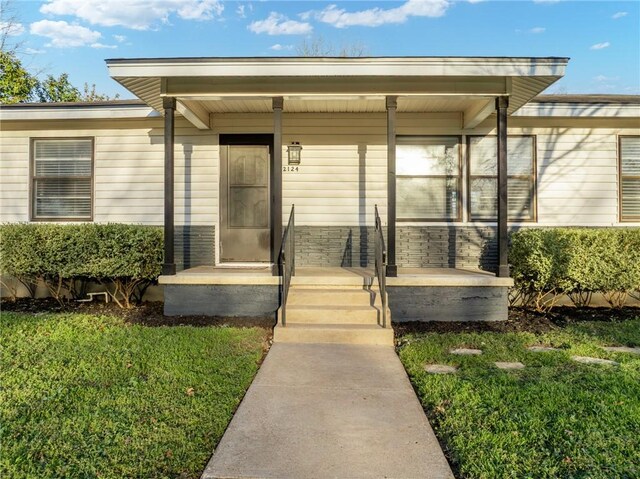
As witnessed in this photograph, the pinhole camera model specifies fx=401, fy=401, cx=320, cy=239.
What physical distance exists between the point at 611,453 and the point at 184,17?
37.2 feet

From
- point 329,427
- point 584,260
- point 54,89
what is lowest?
point 329,427

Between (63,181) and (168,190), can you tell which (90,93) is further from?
(168,190)

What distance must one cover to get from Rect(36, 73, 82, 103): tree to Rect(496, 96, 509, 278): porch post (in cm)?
2249

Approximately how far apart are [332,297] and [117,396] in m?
2.65

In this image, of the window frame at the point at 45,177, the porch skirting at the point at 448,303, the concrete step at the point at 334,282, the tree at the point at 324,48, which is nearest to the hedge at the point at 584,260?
the porch skirting at the point at 448,303

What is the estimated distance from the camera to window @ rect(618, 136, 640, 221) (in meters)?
6.56

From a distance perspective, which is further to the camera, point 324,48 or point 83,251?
point 324,48

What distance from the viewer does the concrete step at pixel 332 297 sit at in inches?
193

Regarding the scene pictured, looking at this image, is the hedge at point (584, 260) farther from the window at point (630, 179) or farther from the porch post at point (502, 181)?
the window at point (630, 179)

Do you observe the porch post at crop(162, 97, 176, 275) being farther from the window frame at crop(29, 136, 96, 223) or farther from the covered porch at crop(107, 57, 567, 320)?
the window frame at crop(29, 136, 96, 223)

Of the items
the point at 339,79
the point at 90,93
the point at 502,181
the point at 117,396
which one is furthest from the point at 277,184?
the point at 90,93

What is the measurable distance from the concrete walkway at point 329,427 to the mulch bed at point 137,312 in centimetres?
147

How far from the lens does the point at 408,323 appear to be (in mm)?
5168

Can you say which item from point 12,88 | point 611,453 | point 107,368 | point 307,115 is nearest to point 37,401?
point 107,368
